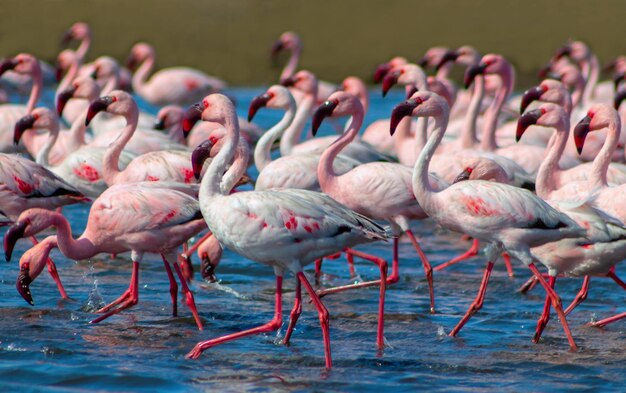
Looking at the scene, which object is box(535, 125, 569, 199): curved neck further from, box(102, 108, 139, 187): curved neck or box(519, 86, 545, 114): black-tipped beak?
box(102, 108, 139, 187): curved neck

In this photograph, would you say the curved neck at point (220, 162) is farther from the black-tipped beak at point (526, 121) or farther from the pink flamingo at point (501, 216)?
the black-tipped beak at point (526, 121)

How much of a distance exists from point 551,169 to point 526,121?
19.7 inches

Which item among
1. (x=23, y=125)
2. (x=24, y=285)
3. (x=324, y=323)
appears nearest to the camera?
(x=324, y=323)

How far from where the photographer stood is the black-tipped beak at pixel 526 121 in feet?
26.1

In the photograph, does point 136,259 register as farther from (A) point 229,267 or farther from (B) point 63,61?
(B) point 63,61

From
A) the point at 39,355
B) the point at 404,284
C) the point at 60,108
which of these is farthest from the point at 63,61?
the point at 39,355

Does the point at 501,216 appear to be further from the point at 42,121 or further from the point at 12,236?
the point at 42,121

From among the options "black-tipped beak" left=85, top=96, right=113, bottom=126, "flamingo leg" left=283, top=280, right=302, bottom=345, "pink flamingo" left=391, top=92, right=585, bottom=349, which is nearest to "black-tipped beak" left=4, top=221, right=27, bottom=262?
"flamingo leg" left=283, top=280, right=302, bottom=345

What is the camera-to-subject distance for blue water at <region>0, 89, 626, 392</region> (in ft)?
18.8

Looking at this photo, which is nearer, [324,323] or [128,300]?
[324,323]

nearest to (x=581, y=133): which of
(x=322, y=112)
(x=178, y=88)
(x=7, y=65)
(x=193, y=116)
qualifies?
(x=322, y=112)

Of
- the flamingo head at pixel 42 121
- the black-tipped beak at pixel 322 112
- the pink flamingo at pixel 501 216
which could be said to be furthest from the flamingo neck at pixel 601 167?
the flamingo head at pixel 42 121

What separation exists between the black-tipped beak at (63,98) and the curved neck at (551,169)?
4.56m

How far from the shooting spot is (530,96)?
9.23m
